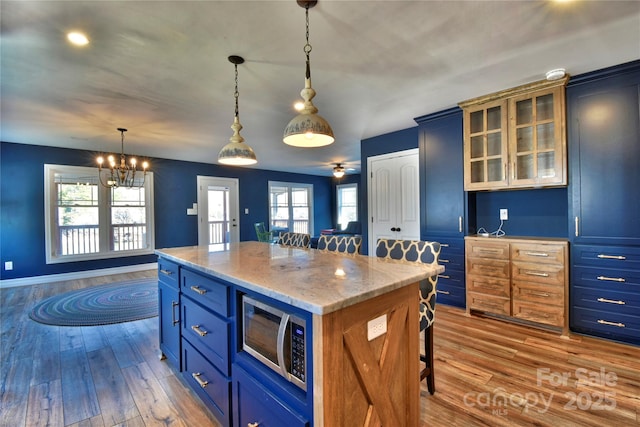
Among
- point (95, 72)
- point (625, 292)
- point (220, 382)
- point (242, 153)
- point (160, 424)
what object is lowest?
point (160, 424)

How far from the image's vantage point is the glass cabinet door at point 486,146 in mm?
3158

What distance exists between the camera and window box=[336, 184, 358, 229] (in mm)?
9656

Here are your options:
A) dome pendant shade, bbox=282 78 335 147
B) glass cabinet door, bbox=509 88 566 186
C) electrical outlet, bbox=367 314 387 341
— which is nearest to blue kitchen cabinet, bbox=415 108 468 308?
glass cabinet door, bbox=509 88 566 186

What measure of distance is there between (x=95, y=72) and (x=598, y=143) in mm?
4503

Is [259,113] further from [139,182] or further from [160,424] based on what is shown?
[139,182]

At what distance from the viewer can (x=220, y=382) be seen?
5.15 feet

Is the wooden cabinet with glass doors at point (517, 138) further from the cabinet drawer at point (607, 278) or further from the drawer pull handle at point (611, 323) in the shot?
the drawer pull handle at point (611, 323)

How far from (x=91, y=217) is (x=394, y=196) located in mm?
5600

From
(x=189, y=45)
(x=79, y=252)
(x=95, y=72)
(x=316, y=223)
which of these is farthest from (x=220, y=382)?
(x=316, y=223)

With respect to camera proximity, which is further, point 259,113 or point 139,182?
point 139,182

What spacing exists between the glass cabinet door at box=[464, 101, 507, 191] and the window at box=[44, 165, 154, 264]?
238 inches

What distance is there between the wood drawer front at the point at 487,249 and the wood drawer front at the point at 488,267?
0.05 m

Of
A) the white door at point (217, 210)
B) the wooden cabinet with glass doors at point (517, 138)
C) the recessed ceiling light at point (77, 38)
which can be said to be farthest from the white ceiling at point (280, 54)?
the white door at point (217, 210)

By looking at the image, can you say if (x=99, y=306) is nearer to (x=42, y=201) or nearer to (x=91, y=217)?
(x=91, y=217)
